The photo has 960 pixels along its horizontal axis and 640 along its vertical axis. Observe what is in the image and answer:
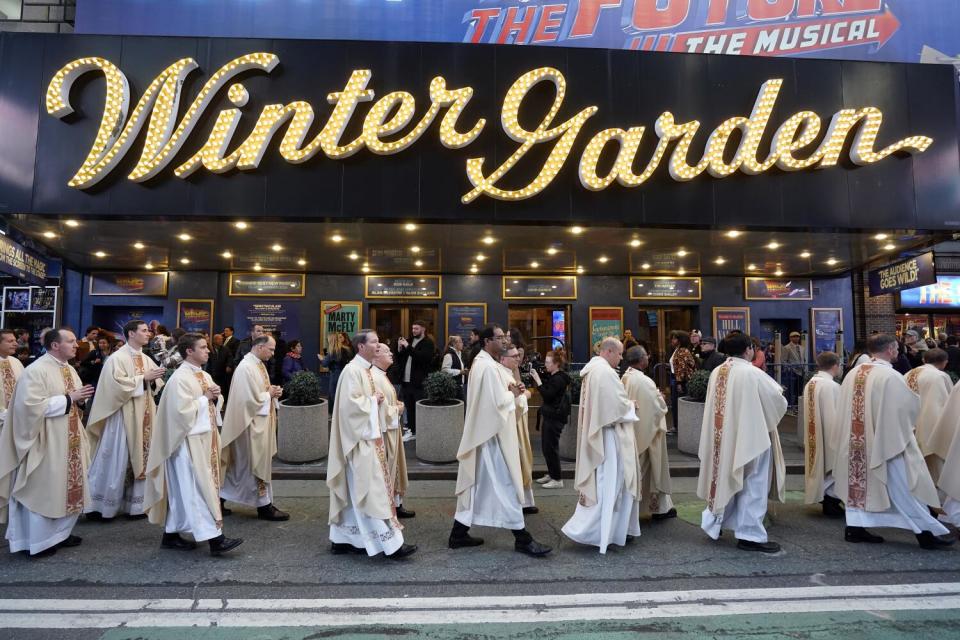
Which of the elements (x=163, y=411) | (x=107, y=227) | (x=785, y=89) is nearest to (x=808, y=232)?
(x=785, y=89)

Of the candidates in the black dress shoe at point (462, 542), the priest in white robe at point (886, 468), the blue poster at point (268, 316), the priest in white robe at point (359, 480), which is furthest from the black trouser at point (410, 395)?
the priest in white robe at point (886, 468)

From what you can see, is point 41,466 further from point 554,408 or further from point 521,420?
point 554,408

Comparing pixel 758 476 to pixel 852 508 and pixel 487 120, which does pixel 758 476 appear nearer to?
pixel 852 508

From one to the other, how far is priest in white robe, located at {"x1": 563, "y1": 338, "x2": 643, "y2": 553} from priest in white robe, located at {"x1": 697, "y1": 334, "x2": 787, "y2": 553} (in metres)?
0.80

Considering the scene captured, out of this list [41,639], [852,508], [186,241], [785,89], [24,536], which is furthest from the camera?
[186,241]

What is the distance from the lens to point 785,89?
31.6 feet

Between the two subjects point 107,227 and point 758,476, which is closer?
point 758,476

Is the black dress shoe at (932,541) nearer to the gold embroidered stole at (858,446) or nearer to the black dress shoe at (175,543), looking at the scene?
the gold embroidered stole at (858,446)

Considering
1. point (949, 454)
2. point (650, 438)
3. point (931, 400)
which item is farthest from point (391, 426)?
point (931, 400)

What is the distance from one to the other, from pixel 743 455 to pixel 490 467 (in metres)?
2.42

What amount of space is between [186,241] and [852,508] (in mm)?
12085

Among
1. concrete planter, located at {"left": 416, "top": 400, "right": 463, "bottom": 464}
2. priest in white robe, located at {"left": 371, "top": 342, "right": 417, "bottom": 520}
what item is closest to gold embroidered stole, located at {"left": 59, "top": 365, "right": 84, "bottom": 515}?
priest in white robe, located at {"left": 371, "top": 342, "right": 417, "bottom": 520}

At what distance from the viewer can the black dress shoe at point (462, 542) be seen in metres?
4.74

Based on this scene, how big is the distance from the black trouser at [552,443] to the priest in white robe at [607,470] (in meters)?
1.89
